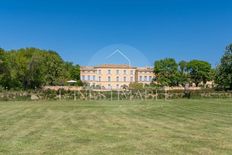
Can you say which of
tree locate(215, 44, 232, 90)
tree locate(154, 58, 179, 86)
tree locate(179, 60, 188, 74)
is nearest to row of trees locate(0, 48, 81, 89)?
tree locate(215, 44, 232, 90)

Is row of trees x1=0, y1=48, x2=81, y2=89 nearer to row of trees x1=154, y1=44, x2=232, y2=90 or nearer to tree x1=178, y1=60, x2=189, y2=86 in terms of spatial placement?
row of trees x1=154, y1=44, x2=232, y2=90

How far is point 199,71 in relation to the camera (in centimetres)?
10719

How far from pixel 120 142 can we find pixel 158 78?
97.5m

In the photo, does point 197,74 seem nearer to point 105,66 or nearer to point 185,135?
point 105,66

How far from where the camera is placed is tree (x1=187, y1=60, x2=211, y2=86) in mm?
107125

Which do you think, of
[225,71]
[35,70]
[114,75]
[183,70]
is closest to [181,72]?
[183,70]

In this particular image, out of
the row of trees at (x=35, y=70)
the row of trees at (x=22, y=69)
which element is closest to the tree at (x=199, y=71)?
the row of trees at (x=35, y=70)

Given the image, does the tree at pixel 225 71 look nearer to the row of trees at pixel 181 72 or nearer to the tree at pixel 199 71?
the row of trees at pixel 181 72

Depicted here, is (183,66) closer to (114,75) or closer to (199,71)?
(199,71)

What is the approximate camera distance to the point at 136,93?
51.6 metres

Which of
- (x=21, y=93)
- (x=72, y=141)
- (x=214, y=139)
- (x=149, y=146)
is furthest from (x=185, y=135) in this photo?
(x=21, y=93)

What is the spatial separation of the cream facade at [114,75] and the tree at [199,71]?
1577 centimetres

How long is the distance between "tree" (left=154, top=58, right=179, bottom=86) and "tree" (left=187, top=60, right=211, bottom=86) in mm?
4914

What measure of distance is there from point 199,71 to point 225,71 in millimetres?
41424
